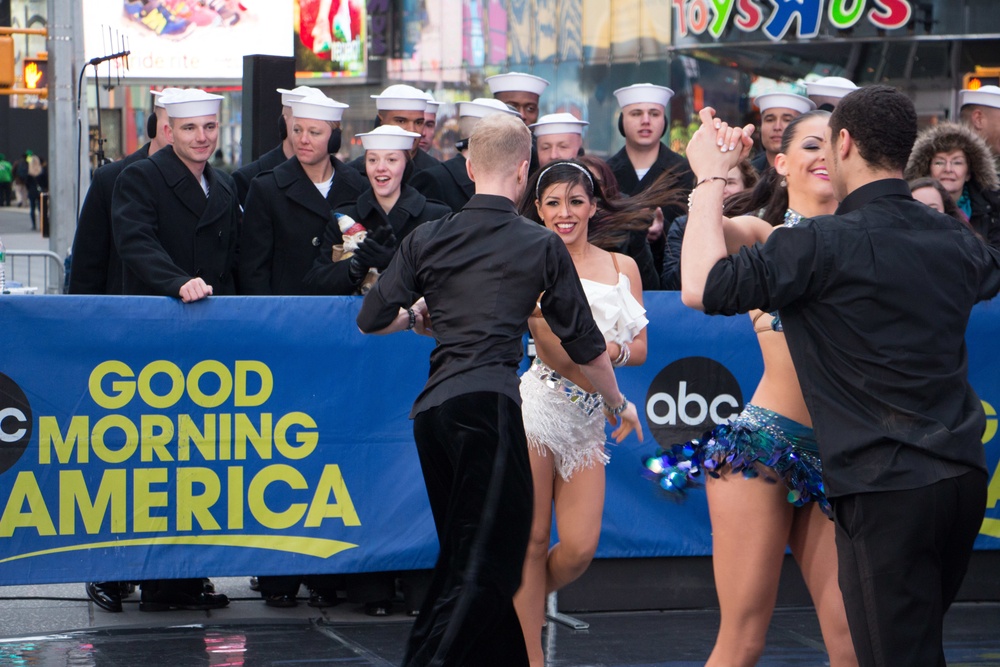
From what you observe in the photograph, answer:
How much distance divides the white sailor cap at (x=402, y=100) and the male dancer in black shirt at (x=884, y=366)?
16.2 feet

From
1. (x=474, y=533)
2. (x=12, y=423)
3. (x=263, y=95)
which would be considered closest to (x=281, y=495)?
(x=12, y=423)

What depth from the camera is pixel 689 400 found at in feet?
21.4

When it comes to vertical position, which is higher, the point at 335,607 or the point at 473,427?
the point at 473,427

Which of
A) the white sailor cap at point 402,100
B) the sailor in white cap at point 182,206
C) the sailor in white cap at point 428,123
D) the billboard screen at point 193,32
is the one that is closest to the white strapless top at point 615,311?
the sailor in white cap at point 182,206

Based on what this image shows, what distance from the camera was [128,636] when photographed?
5.90 m

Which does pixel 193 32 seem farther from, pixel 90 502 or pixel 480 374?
pixel 480 374

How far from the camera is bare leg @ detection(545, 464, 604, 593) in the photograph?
16.6 feet

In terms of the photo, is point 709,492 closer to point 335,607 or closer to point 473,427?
point 473,427

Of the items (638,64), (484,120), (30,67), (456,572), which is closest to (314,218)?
(484,120)

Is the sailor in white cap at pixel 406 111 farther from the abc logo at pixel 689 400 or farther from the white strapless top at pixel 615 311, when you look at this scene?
the white strapless top at pixel 615 311

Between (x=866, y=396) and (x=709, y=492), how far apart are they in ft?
3.19

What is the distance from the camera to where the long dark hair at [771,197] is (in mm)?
4395

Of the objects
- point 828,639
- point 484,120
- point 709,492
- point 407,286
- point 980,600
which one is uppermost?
point 484,120

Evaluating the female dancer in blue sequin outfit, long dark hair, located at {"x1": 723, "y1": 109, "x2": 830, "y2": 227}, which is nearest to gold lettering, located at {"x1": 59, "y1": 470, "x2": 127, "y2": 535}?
the female dancer in blue sequin outfit
